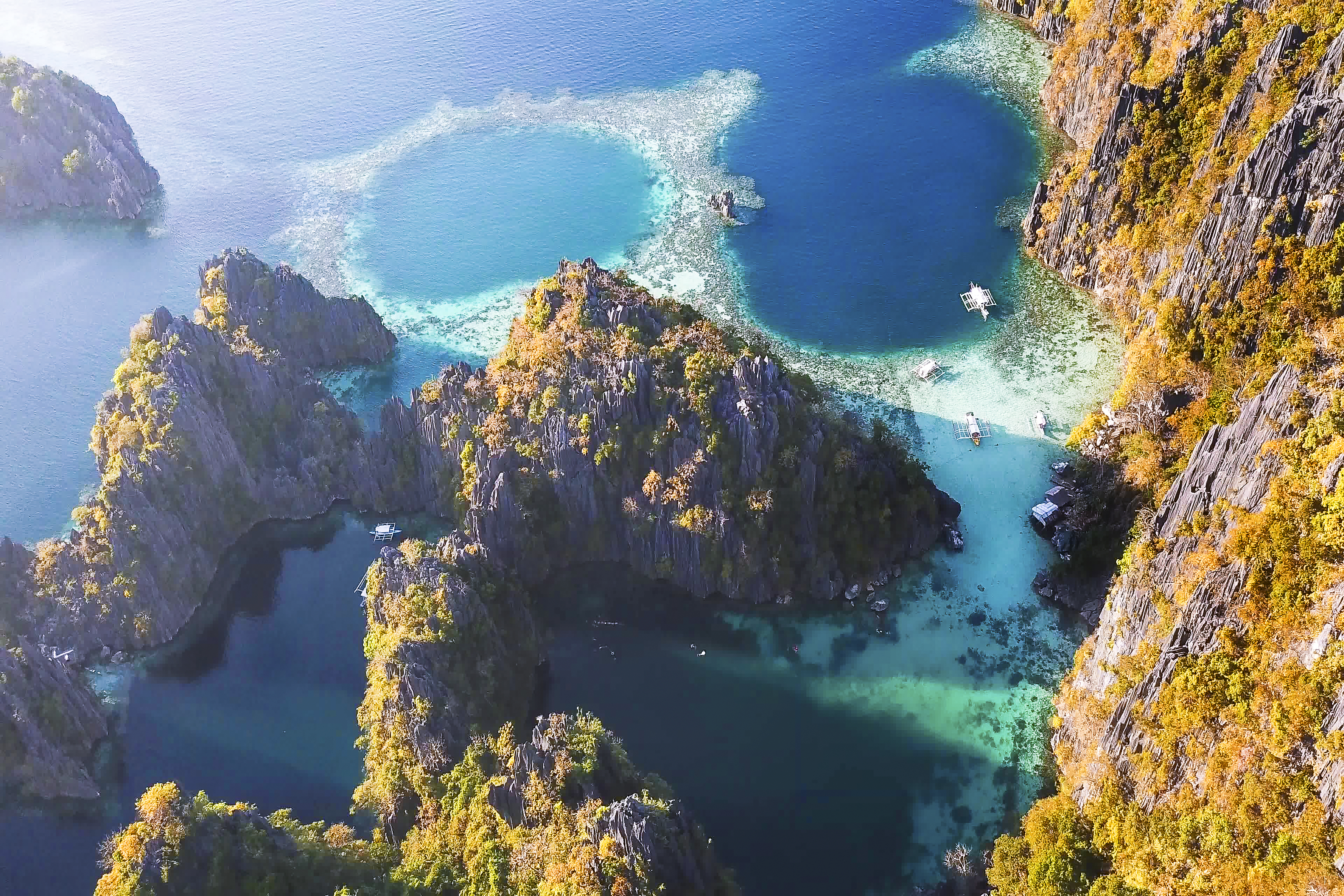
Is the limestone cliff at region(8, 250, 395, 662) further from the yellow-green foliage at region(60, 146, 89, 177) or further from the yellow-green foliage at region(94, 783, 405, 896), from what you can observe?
the yellow-green foliage at region(60, 146, 89, 177)

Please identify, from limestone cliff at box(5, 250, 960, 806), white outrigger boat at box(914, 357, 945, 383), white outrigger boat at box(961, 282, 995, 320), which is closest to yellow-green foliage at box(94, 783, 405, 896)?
limestone cliff at box(5, 250, 960, 806)

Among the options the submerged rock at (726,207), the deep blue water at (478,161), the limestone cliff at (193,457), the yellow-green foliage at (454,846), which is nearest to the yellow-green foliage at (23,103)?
the deep blue water at (478,161)

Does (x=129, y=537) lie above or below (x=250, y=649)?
above

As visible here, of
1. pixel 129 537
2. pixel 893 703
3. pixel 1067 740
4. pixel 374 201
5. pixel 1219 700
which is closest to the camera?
pixel 1219 700

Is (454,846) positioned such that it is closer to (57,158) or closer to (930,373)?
(930,373)

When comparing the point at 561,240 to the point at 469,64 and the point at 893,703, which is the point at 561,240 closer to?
the point at 469,64

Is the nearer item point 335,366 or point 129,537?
point 129,537

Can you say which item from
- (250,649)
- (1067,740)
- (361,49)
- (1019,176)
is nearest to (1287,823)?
(1067,740)
